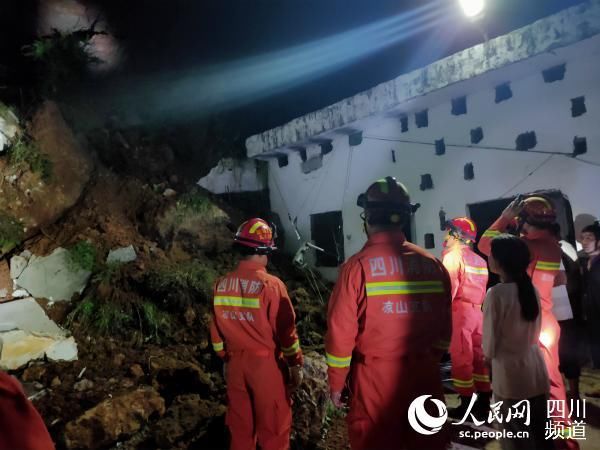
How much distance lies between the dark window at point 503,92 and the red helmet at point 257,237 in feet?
14.9

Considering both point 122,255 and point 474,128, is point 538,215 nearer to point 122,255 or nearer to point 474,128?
point 474,128

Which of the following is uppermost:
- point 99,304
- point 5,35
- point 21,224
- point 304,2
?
point 304,2

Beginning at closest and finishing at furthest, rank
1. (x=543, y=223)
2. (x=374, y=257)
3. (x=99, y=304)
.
Answer: (x=374, y=257)
(x=543, y=223)
(x=99, y=304)

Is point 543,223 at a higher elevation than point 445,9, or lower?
lower

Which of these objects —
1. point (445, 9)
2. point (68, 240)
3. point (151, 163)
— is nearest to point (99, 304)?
point (68, 240)

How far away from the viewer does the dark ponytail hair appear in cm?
253

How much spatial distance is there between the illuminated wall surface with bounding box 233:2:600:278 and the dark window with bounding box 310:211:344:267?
24cm

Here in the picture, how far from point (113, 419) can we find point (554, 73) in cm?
697

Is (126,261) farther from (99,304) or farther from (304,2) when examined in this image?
(304,2)

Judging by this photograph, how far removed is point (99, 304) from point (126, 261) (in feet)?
3.38

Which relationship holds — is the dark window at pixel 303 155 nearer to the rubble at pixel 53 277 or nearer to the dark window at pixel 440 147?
the dark window at pixel 440 147

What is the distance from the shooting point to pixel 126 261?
6871mm

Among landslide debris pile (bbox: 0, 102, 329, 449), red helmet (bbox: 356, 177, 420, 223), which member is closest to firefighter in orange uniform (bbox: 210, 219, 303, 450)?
landslide debris pile (bbox: 0, 102, 329, 449)

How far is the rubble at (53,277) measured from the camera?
602 cm
